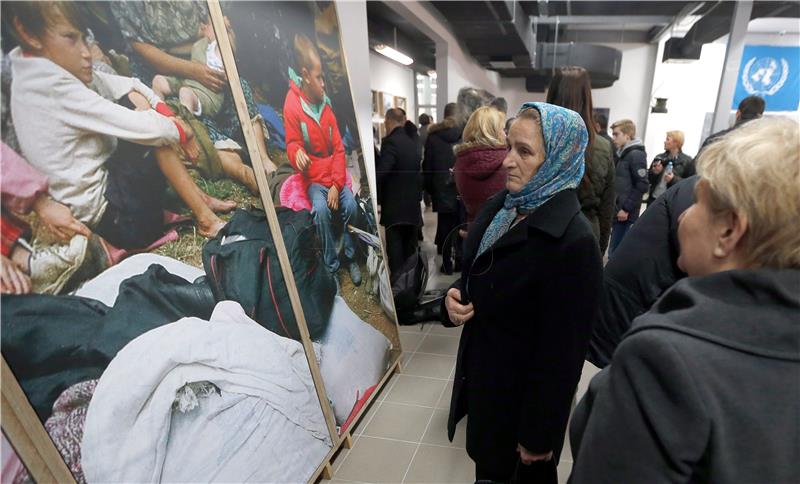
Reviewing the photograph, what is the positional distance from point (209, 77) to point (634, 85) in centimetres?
1228

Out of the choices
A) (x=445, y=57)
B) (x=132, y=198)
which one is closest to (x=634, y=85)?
(x=445, y=57)

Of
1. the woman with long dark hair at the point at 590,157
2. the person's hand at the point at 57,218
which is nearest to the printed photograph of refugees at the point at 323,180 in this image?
the person's hand at the point at 57,218

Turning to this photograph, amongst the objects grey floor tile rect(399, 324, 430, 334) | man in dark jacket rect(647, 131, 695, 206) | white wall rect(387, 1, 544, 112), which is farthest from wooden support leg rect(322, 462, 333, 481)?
white wall rect(387, 1, 544, 112)

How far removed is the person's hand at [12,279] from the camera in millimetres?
901

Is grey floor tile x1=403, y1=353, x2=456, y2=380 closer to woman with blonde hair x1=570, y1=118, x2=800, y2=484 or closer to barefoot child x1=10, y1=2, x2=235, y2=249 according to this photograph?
barefoot child x1=10, y1=2, x2=235, y2=249

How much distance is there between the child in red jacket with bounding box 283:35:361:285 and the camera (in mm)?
2010

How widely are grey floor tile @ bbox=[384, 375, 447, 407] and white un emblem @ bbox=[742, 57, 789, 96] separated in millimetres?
8077

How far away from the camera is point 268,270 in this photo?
164 centimetres

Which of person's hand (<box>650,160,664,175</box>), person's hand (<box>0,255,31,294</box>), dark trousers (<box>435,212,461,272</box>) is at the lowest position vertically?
dark trousers (<box>435,212,461,272</box>)

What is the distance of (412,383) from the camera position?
2.74m

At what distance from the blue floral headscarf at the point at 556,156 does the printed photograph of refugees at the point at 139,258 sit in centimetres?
100

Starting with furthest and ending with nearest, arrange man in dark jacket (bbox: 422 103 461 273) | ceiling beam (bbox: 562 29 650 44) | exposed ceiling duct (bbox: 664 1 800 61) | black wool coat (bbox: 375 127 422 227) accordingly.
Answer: ceiling beam (bbox: 562 29 650 44) < exposed ceiling duct (bbox: 664 1 800 61) < man in dark jacket (bbox: 422 103 461 273) < black wool coat (bbox: 375 127 422 227)

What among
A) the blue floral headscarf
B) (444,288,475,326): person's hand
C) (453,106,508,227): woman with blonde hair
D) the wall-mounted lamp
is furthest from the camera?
the wall-mounted lamp

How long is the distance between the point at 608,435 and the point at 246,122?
5.04 feet
